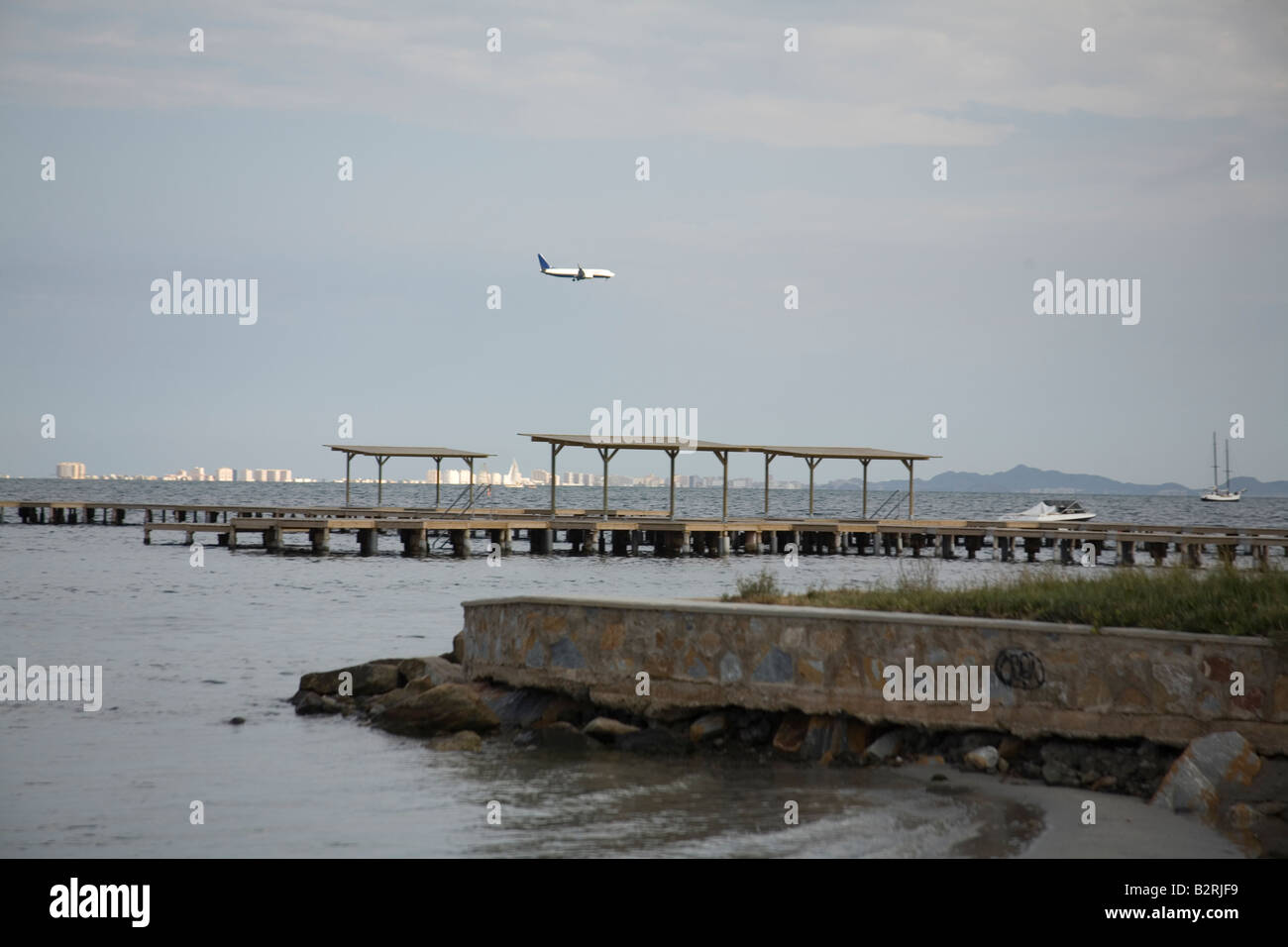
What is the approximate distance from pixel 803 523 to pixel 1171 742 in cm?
3973

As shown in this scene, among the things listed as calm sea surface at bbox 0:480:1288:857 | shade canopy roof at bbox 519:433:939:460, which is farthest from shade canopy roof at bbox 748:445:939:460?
calm sea surface at bbox 0:480:1288:857

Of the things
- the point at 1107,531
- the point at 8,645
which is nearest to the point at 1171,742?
the point at 8,645

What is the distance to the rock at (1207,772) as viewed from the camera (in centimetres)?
816

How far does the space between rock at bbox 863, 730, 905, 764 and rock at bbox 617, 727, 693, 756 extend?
1.60 meters

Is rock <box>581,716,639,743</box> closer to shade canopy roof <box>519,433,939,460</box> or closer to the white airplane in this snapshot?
shade canopy roof <box>519,433,939,460</box>

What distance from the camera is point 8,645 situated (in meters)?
18.5

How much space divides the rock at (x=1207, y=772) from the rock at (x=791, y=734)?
2954mm

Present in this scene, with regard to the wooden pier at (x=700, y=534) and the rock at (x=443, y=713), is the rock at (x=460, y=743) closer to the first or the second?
the rock at (x=443, y=713)

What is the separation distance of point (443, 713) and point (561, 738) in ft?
4.25

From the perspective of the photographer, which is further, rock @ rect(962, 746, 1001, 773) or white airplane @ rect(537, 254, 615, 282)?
white airplane @ rect(537, 254, 615, 282)

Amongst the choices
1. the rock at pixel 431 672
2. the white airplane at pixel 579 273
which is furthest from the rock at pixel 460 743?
the white airplane at pixel 579 273

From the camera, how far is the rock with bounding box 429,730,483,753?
11.3 metres

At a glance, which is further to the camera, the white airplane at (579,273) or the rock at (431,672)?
the white airplane at (579,273)
